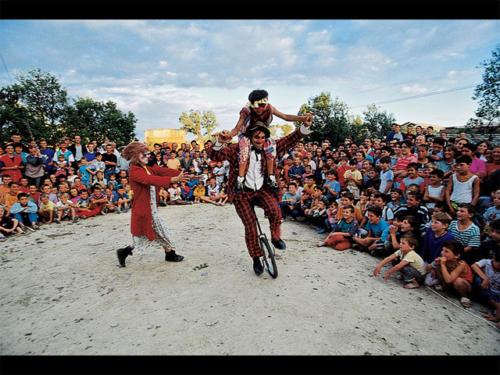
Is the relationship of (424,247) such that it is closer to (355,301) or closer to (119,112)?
(355,301)

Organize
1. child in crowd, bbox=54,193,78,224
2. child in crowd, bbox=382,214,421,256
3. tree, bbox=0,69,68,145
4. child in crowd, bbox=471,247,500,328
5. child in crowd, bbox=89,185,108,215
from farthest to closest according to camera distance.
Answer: tree, bbox=0,69,68,145 → child in crowd, bbox=89,185,108,215 → child in crowd, bbox=54,193,78,224 → child in crowd, bbox=382,214,421,256 → child in crowd, bbox=471,247,500,328

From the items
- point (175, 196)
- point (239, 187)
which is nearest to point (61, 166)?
point (175, 196)

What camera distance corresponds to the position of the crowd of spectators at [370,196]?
370 centimetres

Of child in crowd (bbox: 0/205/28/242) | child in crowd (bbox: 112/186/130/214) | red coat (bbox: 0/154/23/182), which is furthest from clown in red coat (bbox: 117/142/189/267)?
red coat (bbox: 0/154/23/182)

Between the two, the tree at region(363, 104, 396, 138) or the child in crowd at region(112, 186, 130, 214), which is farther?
the tree at region(363, 104, 396, 138)

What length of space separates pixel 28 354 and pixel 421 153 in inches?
281

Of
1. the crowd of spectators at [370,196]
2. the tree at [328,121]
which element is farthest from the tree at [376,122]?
the crowd of spectators at [370,196]

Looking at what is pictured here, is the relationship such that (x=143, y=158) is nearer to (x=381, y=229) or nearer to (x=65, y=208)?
(x=381, y=229)

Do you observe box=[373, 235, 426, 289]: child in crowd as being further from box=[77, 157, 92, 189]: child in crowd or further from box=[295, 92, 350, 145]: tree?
box=[295, 92, 350, 145]: tree

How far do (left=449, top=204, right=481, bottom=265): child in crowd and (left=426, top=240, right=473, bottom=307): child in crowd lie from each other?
0.22 m

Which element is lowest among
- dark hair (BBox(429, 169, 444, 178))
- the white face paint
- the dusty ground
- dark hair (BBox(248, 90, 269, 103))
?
the dusty ground

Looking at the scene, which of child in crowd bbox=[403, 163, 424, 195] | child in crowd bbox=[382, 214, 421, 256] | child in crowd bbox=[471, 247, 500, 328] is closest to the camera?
child in crowd bbox=[471, 247, 500, 328]

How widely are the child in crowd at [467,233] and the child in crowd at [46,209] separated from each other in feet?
31.1

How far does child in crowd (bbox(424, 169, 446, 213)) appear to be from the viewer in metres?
4.73
